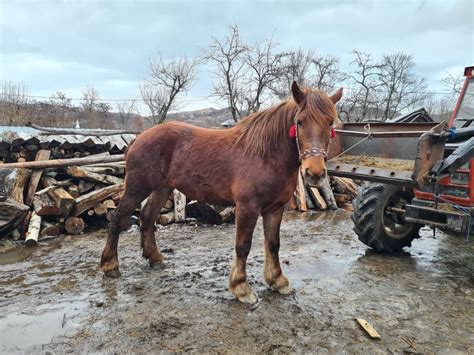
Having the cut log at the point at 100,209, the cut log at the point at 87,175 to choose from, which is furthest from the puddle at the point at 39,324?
the cut log at the point at 87,175

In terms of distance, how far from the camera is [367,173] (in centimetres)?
423

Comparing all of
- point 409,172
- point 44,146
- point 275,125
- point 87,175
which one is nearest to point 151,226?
point 275,125

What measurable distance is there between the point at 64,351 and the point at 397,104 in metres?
32.5

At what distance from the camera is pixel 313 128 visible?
3.09 metres

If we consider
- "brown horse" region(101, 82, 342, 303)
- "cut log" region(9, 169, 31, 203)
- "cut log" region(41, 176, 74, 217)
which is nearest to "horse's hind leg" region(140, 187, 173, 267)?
"brown horse" region(101, 82, 342, 303)

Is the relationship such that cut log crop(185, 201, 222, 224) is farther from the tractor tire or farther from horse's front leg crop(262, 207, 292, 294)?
horse's front leg crop(262, 207, 292, 294)

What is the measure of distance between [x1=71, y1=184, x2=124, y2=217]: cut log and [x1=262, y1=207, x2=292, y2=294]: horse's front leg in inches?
154

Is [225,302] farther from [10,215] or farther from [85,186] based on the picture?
[85,186]

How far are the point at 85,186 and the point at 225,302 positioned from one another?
4434mm

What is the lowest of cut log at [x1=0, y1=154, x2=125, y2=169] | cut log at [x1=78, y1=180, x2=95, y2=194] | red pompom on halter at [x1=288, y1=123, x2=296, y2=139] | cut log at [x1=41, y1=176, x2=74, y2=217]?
cut log at [x1=41, y1=176, x2=74, y2=217]

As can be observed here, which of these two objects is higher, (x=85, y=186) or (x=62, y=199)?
(x=85, y=186)

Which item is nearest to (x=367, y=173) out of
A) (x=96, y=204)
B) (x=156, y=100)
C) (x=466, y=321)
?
(x=466, y=321)

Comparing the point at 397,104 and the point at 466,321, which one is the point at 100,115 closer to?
the point at 397,104

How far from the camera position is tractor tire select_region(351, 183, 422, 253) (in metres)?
5.04
